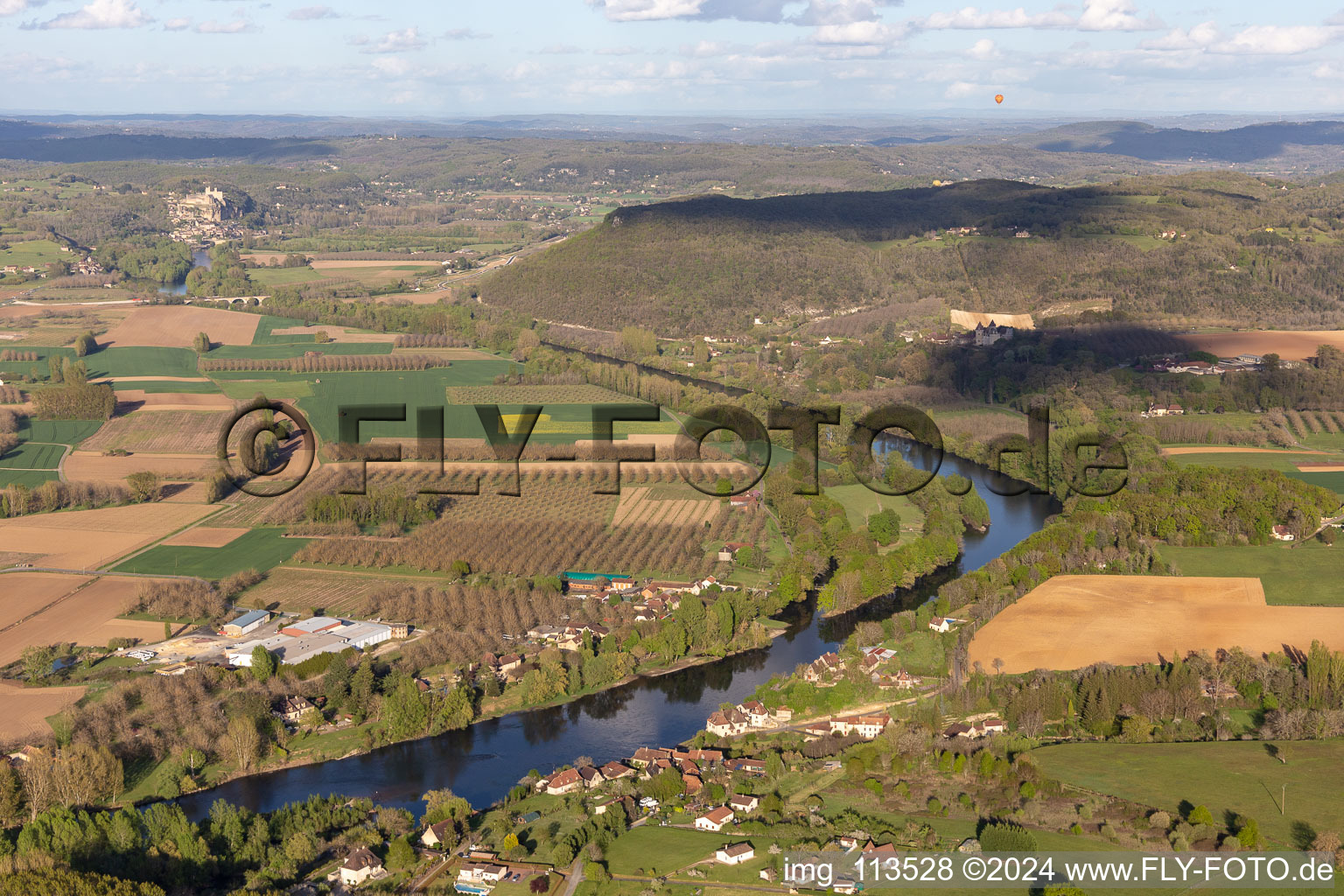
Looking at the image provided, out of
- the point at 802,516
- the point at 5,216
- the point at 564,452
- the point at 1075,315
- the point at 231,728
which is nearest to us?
the point at 231,728

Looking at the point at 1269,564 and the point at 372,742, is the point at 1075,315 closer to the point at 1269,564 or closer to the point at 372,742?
the point at 1269,564

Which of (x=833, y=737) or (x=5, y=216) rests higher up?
(x=5, y=216)

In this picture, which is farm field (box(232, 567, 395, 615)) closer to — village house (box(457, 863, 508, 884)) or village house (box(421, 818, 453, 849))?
village house (box(421, 818, 453, 849))

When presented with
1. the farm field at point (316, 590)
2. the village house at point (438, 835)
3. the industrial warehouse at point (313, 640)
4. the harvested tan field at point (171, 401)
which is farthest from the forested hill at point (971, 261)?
the village house at point (438, 835)

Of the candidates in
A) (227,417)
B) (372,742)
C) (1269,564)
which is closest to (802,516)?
(1269,564)

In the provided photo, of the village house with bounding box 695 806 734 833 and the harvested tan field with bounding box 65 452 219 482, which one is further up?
the harvested tan field with bounding box 65 452 219 482

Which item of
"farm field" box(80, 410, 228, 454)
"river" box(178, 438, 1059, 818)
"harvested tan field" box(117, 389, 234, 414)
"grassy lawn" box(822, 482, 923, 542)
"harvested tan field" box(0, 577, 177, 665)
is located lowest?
"river" box(178, 438, 1059, 818)

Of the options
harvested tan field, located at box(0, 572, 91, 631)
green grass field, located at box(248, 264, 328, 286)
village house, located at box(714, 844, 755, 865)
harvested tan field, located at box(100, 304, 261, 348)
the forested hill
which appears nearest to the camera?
village house, located at box(714, 844, 755, 865)

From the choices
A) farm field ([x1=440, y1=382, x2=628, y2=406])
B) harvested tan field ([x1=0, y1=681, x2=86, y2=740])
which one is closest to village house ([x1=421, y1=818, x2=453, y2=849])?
harvested tan field ([x1=0, y1=681, x2=86, y2=740])
